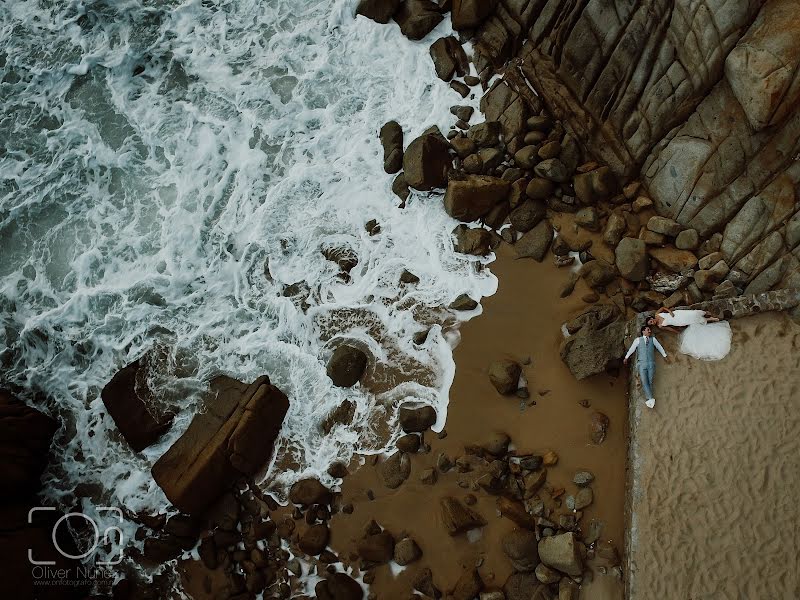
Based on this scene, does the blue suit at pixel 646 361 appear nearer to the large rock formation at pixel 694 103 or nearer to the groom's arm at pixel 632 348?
the groom's arm at pixel 632 348

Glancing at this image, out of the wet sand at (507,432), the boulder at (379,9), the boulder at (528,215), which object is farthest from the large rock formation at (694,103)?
the boulder at (379,9)

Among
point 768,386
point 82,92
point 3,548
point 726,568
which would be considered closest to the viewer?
point 726,568

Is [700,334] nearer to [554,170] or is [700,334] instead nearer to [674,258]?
[674,258]

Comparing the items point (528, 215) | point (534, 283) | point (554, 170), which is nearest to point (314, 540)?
point (534, 283)

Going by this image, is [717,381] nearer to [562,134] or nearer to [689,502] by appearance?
[689,502]

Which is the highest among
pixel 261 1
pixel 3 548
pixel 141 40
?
pixel 261 1

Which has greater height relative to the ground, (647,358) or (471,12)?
(471,12)

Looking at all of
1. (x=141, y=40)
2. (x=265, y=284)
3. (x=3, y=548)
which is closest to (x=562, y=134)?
(x=265, y=284)
